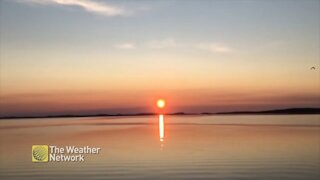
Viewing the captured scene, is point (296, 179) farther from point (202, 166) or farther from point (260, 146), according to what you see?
point (260, 146)

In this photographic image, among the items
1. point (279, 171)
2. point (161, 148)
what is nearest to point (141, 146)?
point (161, 148)

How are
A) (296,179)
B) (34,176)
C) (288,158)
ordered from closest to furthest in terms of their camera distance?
(296,179)
(34,176)
(288,158)

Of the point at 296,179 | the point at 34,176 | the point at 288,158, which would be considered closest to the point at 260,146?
the point at 288,158

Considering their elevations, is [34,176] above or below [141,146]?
below

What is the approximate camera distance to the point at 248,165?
1728 cm

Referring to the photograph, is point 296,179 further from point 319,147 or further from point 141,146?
point 141,146

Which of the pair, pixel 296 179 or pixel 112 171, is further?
pixel 112 171

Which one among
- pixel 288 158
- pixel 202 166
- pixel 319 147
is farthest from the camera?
pixel 319 147

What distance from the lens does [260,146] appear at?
80.6 ft

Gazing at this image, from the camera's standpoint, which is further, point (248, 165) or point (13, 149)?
point (13, 149)

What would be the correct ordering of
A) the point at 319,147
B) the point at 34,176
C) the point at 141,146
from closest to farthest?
1. the point at 34,176
2. the point at 319,147
3. the point at 141,146

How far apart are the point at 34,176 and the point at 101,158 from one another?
15.0 feet

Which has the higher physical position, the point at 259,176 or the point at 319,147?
the point at 319,147

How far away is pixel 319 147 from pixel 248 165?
8.50 metres
